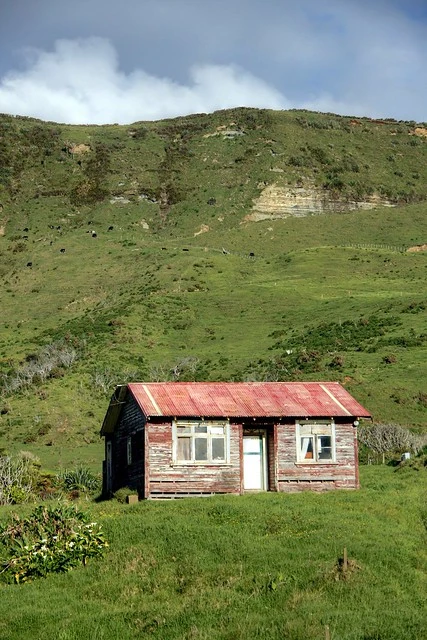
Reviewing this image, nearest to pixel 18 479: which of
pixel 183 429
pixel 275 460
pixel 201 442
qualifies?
pixel 183 429

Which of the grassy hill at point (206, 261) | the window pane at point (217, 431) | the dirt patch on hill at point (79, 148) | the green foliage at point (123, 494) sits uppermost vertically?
the dirt patch on hill at point (79, 148)

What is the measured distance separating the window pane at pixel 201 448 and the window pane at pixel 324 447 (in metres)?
4.35

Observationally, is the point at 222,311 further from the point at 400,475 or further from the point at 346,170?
the point at 346,170

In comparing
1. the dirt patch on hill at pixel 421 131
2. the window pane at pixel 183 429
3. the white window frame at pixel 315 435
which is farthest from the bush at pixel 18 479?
the dirt patch on hill at pixel 421 131

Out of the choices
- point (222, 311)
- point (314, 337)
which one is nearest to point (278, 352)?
point (314, 337)

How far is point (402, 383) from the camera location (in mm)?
65375

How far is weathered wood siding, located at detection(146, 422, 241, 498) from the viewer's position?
3703 centimetres

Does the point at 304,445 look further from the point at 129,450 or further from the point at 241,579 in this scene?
the point at 241,579

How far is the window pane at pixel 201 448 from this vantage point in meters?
37.6

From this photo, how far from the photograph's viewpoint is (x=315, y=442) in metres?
39.0

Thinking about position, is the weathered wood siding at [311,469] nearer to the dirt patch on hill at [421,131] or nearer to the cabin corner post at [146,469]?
the cabin corner post at [146,469]

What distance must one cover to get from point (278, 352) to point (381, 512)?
154ft

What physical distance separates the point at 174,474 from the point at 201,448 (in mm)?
1398

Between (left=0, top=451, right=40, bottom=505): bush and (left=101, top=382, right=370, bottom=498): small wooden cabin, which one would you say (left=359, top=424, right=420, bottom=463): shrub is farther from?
(left=0, top=451, right=40, bottom=505): bush
